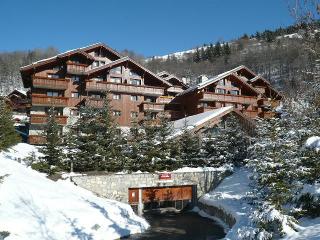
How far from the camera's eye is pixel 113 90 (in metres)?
43.1

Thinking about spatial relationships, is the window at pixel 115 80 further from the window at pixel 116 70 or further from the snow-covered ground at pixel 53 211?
the snow-covered ground at pixel 53 211

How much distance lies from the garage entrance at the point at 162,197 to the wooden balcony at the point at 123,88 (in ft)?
54.8

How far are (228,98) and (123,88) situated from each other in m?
13.2

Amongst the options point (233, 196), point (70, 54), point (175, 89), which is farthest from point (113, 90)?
point (233, 196)

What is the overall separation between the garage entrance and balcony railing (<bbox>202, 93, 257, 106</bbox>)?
1881cm

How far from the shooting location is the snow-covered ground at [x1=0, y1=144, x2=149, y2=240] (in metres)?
17.0

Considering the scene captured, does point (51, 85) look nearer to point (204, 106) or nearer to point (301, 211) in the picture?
point (204, 106)

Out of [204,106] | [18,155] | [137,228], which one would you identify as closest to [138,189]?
[137,228]

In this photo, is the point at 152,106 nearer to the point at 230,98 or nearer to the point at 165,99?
the point at 165,99

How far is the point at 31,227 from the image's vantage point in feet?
55.3

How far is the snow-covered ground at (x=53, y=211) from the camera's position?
17.0m

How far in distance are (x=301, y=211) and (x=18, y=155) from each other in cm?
2154

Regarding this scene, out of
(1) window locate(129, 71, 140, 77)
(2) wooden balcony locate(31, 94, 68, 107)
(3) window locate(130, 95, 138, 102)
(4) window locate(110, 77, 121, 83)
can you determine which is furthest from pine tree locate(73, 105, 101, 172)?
(1) window locate(129, 71, 140, 77)

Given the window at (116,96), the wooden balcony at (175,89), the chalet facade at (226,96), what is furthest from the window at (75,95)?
the wooden balcony at (175,89)
